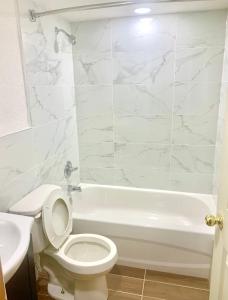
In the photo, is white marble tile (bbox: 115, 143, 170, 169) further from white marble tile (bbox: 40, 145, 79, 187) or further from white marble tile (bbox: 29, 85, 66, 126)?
white marble tile (bbox: 29, 85, 66, 126)

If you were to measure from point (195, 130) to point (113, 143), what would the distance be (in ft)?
2.86

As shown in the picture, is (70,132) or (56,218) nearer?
(56,218)

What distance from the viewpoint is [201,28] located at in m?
2.21

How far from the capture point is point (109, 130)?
2.66 meters

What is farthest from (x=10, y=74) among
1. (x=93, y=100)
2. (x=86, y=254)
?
(x=86, y=254)

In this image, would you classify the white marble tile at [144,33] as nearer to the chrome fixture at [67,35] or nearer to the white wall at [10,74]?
the chrome fixture at [67,35]

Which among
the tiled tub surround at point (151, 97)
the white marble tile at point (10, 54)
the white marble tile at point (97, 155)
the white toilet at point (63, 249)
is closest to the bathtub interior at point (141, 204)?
the tiled tub surround at point (151, 97)

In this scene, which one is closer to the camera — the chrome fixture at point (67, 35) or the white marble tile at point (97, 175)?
the chrome fixture at point (67, 35)

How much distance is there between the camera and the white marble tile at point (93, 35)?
2395mm

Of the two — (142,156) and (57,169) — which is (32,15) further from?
(142,156)

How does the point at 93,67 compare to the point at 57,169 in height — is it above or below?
above

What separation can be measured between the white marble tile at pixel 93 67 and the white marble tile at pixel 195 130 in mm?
841

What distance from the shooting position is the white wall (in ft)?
5.08

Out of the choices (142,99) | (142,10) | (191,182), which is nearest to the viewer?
(142,10)
